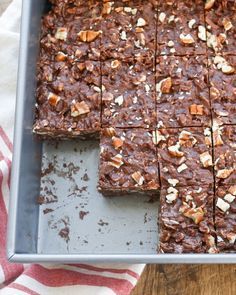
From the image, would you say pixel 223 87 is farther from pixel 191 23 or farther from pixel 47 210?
pixel 47 210

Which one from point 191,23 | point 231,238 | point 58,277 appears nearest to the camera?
point 231,238

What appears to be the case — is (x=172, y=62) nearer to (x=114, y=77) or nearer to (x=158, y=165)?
(x=114, y=77)

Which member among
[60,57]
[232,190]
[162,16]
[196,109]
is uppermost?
[162,16]

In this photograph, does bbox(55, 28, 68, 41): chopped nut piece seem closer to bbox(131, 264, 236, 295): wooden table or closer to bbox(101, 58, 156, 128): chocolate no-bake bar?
bbox(101, 58, 156, 128): chocolate no-bake bar

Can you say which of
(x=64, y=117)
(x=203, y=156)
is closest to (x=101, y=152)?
(x=64, y=117)

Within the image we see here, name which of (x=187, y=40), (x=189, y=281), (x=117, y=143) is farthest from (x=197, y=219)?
(x=187, y=40)
